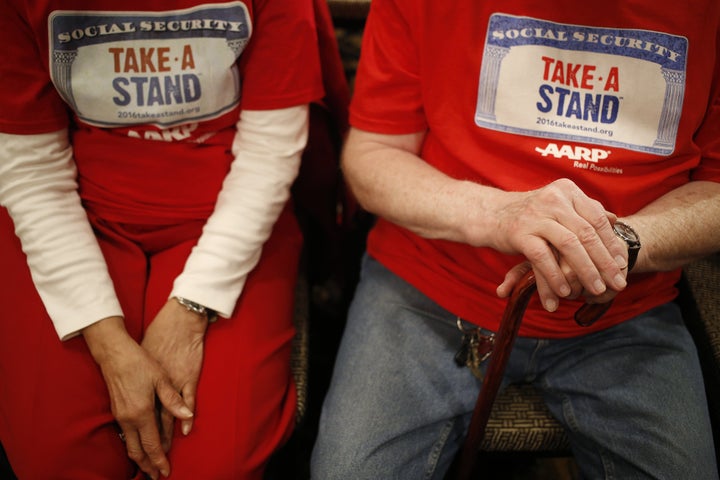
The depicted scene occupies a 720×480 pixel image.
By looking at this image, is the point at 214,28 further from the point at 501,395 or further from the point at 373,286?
the point at 501,395

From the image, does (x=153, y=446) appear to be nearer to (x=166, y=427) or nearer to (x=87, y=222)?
(x=166, y=427)

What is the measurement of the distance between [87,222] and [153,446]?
0.40m

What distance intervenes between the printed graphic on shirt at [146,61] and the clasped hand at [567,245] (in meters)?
0.56

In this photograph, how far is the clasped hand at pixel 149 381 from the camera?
89 centimetres

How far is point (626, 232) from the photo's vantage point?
0.85 metres

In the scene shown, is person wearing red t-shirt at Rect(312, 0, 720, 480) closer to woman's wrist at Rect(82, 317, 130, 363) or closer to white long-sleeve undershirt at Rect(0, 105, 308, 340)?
white long-sleeve undershirt at Rect(0, 105, 308, 340)

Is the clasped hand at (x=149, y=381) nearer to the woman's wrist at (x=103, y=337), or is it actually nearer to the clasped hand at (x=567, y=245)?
the woman's wrist at (x=103, y=337)

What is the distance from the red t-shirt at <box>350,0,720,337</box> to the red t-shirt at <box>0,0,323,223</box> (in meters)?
0.17

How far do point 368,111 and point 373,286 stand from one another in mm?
347

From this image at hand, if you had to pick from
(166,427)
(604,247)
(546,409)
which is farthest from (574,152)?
(166,427)

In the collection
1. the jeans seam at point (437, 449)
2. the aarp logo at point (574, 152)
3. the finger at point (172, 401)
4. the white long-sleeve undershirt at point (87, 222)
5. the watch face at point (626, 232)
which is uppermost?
the aarp logo at point (574, 152)

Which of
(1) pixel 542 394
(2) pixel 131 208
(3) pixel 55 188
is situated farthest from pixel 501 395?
(3) pixel 55 188

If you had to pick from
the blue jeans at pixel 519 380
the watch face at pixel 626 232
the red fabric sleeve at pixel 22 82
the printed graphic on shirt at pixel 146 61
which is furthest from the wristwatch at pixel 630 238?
the red fabric sleeve at pixel 22 82

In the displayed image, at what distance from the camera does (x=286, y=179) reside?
1056 millimetres
